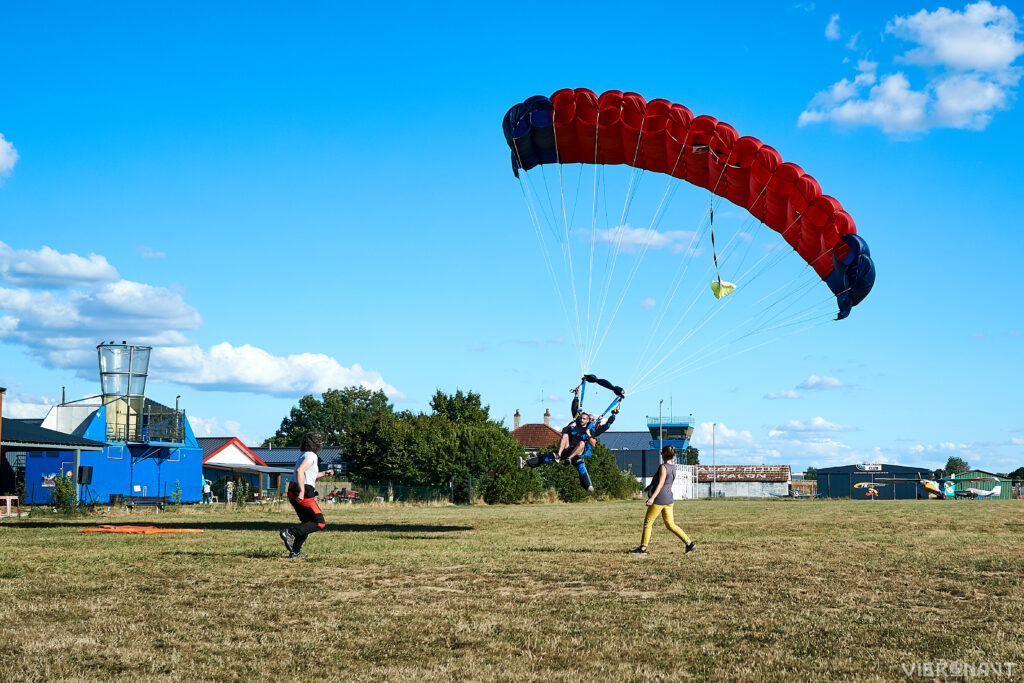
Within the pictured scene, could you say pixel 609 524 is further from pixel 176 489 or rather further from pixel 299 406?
pixel 299 406

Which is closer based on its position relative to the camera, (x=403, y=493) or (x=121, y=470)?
(x=121, y=470)

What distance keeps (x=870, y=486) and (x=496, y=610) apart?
77.8 meters

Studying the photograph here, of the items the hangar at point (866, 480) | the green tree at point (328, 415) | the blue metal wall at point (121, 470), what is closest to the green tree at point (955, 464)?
the hangar at point (866, 480)

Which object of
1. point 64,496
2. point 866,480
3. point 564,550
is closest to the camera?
point 564,550

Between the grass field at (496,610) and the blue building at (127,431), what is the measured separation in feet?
93.6

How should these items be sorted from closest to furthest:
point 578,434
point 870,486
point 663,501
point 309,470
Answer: point 309,470 < point 663,501 < point 578,434 < point 870,486

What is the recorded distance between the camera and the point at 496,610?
361 inches

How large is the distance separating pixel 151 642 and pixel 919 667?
6.45 meters

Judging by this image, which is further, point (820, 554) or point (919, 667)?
point (820, 554)

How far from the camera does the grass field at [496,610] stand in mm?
6949

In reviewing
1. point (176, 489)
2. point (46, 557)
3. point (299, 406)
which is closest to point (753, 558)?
point (46, 557)

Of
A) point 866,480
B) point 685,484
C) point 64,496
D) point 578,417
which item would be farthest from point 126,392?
point 866,480

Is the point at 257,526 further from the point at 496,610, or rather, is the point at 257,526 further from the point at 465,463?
the point at 465,463

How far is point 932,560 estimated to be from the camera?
46.6 feet
